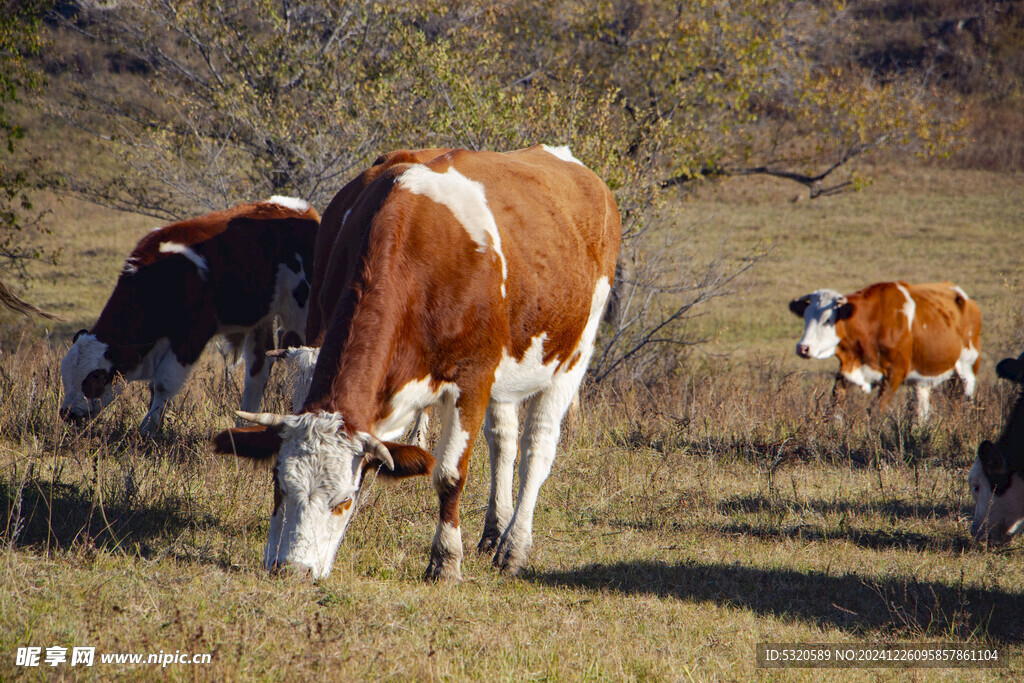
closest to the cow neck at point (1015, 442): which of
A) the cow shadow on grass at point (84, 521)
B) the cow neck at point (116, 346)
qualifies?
the cow shadow on grass at point (84, 521)

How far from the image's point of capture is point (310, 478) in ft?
12.5

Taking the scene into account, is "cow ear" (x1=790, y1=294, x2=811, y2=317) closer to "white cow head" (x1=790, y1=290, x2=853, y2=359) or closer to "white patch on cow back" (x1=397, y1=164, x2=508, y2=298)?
"white cow head" (x1=790, y1=290, x2=853, y2=359)

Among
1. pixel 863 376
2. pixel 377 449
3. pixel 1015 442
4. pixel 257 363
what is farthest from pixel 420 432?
pixel 863 376

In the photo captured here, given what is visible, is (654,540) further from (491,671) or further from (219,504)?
(219,504)

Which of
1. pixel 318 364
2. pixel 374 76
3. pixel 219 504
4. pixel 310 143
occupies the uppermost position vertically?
pixel 374 76

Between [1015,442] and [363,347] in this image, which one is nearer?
[363,347]

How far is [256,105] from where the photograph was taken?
463 inches

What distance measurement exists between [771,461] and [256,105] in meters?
8.25

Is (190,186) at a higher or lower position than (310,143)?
lower

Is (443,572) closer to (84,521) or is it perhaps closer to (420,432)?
(84,521)

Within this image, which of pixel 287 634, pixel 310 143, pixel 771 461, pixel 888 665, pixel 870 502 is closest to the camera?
pixel 287 634

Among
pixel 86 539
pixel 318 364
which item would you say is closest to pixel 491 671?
pixel 318 364

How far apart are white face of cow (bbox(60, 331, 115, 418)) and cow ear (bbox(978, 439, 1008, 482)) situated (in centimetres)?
646

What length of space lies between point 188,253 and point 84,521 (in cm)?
284
